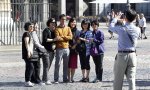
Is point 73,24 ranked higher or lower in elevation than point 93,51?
higher

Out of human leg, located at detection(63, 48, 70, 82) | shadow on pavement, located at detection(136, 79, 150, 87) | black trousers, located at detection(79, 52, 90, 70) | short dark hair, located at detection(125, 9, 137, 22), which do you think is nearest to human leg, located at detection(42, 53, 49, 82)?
human leg, located at detection(63, 48, 70, 82)

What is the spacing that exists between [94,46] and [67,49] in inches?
31.4

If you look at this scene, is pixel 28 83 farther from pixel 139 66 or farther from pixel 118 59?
pixel 139 66

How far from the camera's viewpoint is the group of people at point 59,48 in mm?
13320

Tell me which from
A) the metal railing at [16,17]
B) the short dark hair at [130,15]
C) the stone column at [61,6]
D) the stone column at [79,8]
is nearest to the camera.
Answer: the short dark hair at [130,15]

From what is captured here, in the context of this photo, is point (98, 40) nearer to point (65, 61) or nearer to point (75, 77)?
point (65, 61)

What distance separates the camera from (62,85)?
1345 centimetres

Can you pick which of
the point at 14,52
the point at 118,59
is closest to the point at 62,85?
the point at 118,59

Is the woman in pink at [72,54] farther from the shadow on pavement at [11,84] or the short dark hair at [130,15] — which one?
the short dark hair at [130,15]

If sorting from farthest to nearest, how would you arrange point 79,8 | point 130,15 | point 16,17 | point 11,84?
point 79,8 < point 16,17 < point 11,84 < point 130,15

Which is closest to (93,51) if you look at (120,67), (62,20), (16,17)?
(62,20)

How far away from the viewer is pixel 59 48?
13695 mm

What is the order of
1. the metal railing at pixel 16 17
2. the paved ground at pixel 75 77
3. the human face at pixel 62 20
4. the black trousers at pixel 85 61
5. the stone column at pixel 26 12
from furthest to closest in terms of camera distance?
the stone column at pixel 26 12 → the metal railing at pixel 16 17 → the black trousers at pixel 85 61 → the human face at pixel 62 20 → the paved ground at pixel 75 77

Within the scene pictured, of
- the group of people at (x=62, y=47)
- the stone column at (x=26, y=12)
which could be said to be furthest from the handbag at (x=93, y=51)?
the stone column at (x=26, y=12)
